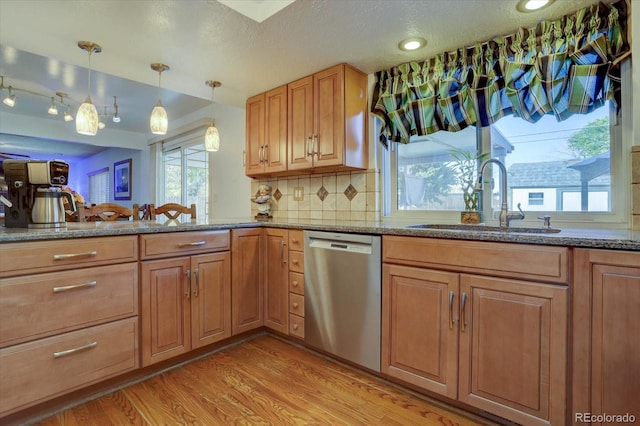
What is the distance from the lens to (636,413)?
1.10 m

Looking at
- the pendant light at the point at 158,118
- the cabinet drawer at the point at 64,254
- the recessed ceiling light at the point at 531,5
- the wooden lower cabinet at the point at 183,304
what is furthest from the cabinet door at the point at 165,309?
the recessed ceiling light at the point at 531,5

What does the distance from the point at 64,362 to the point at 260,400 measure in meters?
0.94

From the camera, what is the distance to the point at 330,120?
237 centimetres

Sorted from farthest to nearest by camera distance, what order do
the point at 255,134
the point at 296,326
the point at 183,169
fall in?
the point at 183,169
the point at 255,134
the point at 296,326

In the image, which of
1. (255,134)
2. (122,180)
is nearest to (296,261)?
(255,134)

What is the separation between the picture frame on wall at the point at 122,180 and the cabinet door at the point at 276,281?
17.1 ft

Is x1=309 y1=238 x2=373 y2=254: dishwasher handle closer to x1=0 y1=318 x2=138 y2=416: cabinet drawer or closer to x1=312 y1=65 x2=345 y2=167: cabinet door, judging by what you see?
x1=312 y1=65 x2=345 y2=167: cabinet door

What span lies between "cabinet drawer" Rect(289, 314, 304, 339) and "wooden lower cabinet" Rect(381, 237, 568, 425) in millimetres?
637

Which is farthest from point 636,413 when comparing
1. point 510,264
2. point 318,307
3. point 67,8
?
point 67,8

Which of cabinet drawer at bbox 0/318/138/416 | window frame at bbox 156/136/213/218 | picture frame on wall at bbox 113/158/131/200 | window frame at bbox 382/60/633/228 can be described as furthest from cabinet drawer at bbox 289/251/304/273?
picture frame on wall at bbox 113/158/131/200

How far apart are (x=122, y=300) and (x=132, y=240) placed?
318 mm

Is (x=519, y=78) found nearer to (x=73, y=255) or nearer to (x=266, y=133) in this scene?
(x=266, y=133)

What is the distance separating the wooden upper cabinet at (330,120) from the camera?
2.33 meters

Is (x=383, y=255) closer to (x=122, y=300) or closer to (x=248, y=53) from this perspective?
(x=122, y=300)
